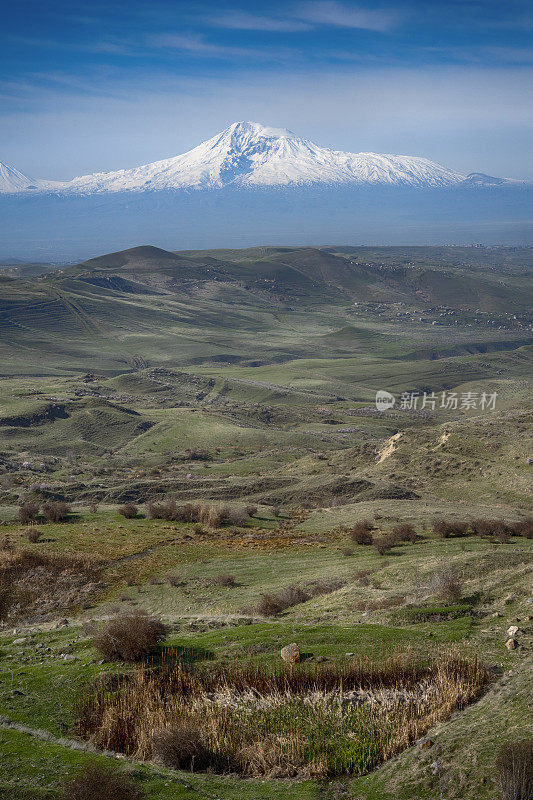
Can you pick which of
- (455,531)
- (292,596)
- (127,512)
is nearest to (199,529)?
(127,512)

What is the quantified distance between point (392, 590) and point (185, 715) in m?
11.4

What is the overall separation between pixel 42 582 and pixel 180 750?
1795cm

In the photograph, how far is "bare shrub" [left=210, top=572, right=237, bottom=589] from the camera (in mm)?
27922

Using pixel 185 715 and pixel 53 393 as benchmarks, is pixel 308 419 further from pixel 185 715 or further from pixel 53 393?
pixel 185 715

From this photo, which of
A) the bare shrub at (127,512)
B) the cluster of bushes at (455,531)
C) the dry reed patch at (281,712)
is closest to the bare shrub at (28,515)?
the bare shrub at (127,512)

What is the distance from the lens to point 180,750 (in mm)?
12352

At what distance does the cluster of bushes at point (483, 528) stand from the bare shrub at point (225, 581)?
12.7 meters

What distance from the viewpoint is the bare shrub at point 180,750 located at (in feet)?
40.2

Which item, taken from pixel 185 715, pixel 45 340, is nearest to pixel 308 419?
pixel 185 715

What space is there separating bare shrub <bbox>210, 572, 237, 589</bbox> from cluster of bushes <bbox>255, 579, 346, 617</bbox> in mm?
3049

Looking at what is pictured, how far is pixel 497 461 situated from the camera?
161 ft

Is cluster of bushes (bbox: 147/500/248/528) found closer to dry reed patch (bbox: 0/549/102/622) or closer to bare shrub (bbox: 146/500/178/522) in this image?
bare shrub (bbox: 146/500/178/522)

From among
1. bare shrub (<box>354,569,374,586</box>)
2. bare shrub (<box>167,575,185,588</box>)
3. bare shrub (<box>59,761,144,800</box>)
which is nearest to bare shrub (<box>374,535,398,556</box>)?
bare shrub (<box>354,569,374,586</box>)

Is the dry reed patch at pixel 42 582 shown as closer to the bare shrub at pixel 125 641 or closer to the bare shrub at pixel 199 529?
the bare shrub at pixel 125 641
